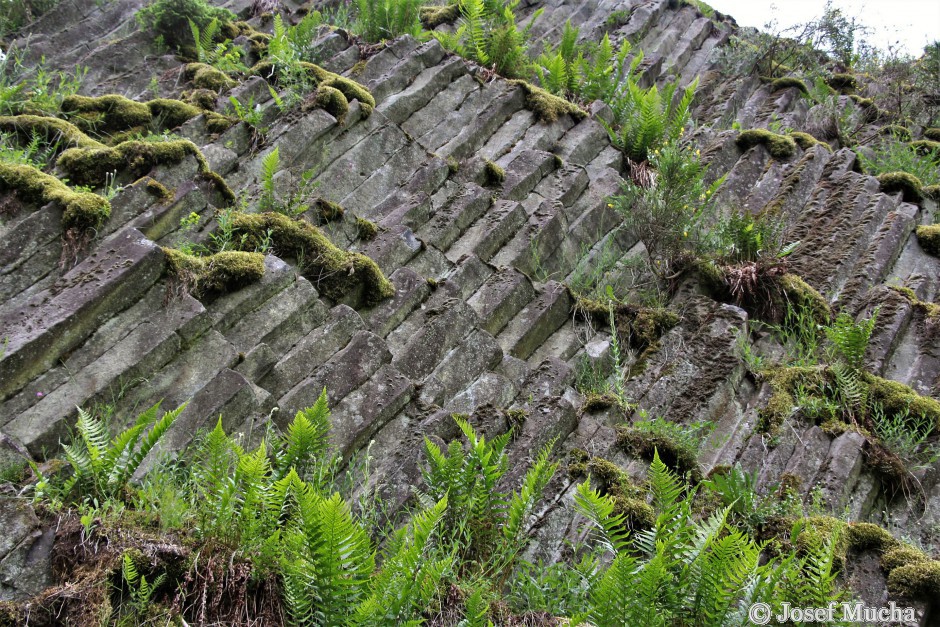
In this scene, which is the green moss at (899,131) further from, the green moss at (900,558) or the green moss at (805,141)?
the green moss at (900,558)

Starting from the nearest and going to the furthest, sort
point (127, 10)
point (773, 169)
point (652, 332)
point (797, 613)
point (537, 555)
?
point (797, 613) → point (537, 555) → point (652, 332) → point (773, 169) → point (127, 10)

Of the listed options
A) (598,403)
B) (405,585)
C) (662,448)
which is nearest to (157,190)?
(598,403)

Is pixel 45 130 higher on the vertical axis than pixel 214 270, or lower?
higher

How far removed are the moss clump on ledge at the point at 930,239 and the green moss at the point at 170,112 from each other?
7.60 m

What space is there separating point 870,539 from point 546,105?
5.98 m

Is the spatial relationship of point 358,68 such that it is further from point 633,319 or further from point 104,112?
point 633,319

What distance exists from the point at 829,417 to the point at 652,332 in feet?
5.22

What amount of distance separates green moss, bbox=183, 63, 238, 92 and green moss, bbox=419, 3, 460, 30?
3657 millimetres

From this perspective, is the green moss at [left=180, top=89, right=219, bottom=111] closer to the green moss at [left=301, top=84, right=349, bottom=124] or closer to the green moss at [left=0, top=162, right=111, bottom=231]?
the green moss at [left=301, top=84, right=349, bottom=124]

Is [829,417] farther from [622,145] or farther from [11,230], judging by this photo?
[11,230]

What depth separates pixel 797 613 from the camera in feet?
13.2

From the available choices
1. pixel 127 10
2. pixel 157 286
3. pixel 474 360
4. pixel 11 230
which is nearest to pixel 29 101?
pixel 11 230

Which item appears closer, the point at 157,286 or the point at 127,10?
the point at 157,286

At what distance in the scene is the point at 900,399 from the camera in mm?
6094
